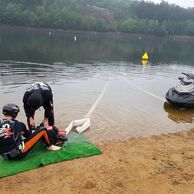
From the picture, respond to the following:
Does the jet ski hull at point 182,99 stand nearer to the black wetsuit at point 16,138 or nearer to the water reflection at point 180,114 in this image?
the water reflection at point 180,114

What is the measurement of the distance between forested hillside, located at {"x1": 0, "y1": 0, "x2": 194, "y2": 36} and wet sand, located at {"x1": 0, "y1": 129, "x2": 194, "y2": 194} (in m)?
76.2

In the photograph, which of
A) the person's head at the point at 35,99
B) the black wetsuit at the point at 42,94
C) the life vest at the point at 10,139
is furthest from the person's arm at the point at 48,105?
the life vest at the point at 10,139

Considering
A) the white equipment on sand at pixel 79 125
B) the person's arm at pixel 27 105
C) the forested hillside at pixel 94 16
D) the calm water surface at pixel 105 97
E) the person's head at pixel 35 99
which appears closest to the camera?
the person's head at pixel 35 99

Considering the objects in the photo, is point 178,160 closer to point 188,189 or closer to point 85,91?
point 188,189

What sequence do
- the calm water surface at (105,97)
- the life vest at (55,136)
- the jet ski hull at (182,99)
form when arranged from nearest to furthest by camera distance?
the life vest at (55,136)
the calm water surface at (105,97)
the jet ski hull at (182,99)

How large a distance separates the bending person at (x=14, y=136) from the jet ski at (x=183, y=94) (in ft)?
20.7

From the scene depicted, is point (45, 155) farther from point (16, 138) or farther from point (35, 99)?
point (35, 99)

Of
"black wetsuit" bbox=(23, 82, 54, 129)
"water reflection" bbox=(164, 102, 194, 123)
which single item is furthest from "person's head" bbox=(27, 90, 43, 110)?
"water reflection" bbox=(164, 102, 194, 123)

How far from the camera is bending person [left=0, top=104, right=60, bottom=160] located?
231 inches

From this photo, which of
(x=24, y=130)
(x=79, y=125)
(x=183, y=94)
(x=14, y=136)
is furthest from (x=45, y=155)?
(x=183, y=94)

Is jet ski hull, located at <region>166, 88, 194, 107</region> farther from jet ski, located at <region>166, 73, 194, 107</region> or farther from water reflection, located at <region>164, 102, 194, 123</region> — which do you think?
water reflection, located at <region>164, 102, 194, 123</region>

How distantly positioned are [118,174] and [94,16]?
128 meters

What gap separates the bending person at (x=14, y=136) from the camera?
5871 millimetres

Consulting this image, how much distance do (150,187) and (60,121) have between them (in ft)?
15.5
